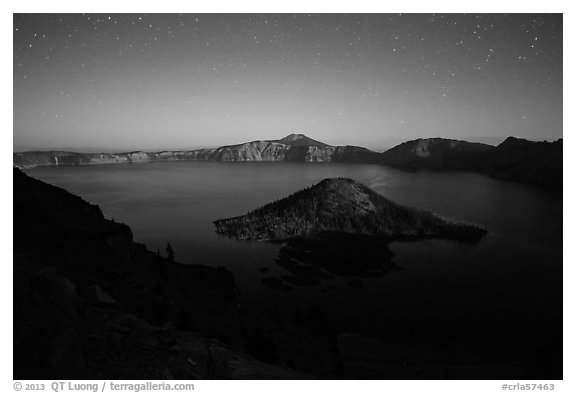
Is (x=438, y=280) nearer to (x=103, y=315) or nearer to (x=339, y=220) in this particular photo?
(x=339, y=220)

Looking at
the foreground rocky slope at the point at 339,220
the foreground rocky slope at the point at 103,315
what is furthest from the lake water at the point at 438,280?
the foreground rocky slope at the point at 103,315

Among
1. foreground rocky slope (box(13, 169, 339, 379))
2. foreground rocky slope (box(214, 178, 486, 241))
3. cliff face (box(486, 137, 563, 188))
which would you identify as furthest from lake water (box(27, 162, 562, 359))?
cliff face (box(486, 137, 563, 188))

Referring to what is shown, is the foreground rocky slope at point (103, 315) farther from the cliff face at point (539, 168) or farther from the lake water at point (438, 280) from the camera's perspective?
the cliff face at point (539, 168)

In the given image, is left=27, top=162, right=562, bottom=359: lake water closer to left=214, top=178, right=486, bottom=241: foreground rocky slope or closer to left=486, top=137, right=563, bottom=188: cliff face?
left=214, top=178, right=486, bottom=241: foreground rocky slope

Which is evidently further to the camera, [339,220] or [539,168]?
[539,168]

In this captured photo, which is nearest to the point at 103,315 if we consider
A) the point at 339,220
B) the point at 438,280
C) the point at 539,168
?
the point at 438,280

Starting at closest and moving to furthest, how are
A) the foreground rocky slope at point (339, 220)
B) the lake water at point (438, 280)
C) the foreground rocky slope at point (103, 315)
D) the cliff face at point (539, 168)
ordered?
the foreground rocky slope at point (103, 315) → the lake water at point (438, 280) → the foreground rocky slope at point (339, 220) → the cliff face at point (539, 168)

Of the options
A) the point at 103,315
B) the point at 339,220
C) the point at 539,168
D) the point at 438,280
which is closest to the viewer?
the point at 103,315
